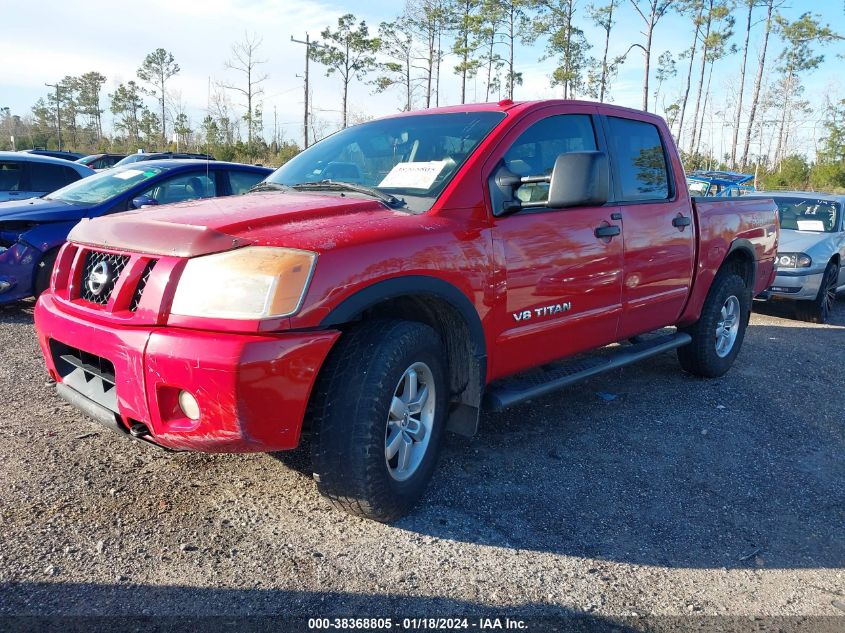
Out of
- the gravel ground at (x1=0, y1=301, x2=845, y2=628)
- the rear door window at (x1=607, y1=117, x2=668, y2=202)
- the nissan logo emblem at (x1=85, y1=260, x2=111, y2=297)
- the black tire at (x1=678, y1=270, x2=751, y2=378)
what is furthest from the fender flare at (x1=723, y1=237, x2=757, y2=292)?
the nissan logo emblem at (x1=85, y1=260, x2=111, y2=297)

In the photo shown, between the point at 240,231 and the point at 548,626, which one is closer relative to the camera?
the point at 548,626

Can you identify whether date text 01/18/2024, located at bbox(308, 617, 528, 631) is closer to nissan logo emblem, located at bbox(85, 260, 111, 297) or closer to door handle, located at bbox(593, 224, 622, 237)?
nissan logo emblem, located at bbox(85, 260, 111, 297)

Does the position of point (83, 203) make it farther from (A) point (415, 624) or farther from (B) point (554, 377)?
(A) point (415, 624)

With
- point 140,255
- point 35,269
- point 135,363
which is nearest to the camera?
point 135,363

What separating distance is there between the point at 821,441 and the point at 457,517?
8.79ft

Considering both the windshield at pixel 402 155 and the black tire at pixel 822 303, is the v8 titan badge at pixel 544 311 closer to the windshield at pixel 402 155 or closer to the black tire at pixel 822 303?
the windshield at pixel 402 155

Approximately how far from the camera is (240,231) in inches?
103

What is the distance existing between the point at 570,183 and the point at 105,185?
555cm

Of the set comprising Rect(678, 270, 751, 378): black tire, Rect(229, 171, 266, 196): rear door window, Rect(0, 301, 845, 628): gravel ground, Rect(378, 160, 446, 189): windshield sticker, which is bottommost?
Rect(0, 301, 845, 628): gravel ground

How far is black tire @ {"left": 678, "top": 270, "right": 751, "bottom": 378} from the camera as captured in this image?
521 centimetres

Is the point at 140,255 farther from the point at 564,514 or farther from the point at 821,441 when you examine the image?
the point at 821,441

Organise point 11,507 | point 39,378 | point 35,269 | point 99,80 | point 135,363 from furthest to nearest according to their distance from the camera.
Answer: point 99,80
point 35,269
point 39,378
point 11,507
point 135,363

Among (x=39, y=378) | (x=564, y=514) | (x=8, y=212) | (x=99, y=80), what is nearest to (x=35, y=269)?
(x=8, y=212)

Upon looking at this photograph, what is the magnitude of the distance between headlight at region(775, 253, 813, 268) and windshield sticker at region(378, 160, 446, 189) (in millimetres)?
6649
